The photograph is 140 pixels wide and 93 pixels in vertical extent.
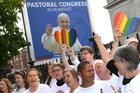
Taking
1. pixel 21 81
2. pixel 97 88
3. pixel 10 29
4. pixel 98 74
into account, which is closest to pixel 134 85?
pixel 97 88

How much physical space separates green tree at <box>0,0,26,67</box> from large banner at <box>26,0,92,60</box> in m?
7.81

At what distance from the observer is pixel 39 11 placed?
12000 millimetres

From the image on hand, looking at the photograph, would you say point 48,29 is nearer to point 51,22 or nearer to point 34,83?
point 51,22

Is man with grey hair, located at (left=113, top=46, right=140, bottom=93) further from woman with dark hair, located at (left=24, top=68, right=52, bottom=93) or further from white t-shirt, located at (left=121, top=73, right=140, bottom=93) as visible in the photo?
woman with dark hair, located at (left=24, top=68, right=52, bottom=93)

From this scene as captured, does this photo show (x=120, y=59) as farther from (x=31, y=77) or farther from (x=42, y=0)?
(x=42, y=0)

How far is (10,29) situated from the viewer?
20984 mm

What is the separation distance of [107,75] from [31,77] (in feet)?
4.52

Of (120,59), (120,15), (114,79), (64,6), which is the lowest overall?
(114,79)

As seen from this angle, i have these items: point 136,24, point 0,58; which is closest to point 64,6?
point 136,24

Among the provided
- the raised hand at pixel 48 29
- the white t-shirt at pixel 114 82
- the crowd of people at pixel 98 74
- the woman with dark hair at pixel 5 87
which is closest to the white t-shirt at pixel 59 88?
the crowd of people at pixel 98 74

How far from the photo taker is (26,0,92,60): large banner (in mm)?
11977

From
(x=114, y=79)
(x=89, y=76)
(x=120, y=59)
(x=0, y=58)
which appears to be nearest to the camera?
(x=120, y=59)

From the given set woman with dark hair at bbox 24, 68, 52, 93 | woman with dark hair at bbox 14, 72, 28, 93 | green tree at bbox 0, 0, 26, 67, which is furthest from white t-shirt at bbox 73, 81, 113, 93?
green tree at bbox 0, 0, 26, 67

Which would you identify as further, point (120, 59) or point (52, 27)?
point (52, 27)
